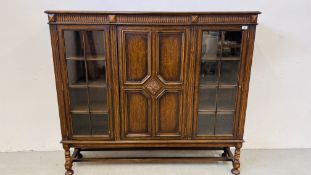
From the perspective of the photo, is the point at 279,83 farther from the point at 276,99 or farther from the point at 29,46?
the point at 29,46

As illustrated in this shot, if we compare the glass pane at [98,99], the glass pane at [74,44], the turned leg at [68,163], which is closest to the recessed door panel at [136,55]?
the glass pane at [98,99]

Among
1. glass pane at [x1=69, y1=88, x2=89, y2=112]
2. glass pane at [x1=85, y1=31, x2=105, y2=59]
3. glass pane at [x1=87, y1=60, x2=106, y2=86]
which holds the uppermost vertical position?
glass pane at [x1=85, y1=31, x2=105, y2=59]

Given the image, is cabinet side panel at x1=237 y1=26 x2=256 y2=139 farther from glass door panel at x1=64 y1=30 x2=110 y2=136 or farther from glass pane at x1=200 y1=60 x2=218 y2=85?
glass door panel at x1=64 y1=30 x2=110 y2=136

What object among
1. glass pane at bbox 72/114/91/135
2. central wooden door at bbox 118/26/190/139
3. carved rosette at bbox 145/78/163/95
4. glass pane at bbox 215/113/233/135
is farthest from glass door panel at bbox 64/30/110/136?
glass pane at bbox 215/113/233/135

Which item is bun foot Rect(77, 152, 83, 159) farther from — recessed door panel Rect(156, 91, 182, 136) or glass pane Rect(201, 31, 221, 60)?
glass pane Rect(201, 31, 221, 60)

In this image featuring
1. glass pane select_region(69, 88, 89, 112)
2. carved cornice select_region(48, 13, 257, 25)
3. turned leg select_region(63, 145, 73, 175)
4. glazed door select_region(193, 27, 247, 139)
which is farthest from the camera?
turned leg select_region(63, 145, 73, 175)

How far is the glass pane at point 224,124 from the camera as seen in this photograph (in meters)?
2.19

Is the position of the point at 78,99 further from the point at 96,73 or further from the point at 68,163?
the point at 68,163

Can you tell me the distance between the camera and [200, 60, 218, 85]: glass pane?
2047 mm

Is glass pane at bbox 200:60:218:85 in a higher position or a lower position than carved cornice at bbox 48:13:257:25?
lower

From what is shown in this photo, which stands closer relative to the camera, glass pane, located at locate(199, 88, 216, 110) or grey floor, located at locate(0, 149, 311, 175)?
glass pane, located at locate(199, 88, 216, 110)

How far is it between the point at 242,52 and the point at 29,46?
1971 mm

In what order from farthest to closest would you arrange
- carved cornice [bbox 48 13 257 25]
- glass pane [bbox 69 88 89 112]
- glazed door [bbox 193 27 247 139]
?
glass pane [bbox 69 88 89 112] → glazed door [bbox 193 27 247 139] → carved cornice [bbox 48 13 257 25]

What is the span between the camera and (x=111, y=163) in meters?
2.44
